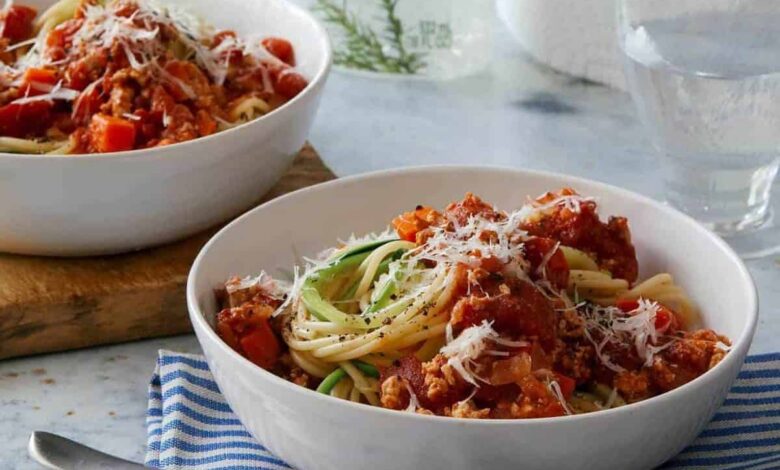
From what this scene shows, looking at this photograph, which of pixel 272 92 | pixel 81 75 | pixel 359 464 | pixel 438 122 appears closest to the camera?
pixel 359 464

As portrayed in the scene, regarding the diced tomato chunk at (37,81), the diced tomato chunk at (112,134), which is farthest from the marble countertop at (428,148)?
the diced tomato chunk at (37,81)

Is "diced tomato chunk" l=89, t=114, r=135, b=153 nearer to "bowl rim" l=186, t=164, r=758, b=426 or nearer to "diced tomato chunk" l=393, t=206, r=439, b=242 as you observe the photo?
"bowl rim" l=186, t=164, r=758, b=426

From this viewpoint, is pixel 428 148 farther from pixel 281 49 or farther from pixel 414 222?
pixel 414 222

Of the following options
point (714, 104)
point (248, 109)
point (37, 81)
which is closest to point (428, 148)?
point (248, 109)

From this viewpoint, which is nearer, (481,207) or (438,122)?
(481,207)

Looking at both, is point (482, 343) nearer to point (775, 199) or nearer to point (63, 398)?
point (63, 398)

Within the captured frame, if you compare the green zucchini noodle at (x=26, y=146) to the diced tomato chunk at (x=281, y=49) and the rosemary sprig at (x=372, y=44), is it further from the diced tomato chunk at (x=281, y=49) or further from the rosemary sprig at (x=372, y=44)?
the rosemary sprig at (x=372, y=44)

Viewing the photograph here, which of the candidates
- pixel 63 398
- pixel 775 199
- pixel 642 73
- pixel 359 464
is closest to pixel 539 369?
pixel 359 464
